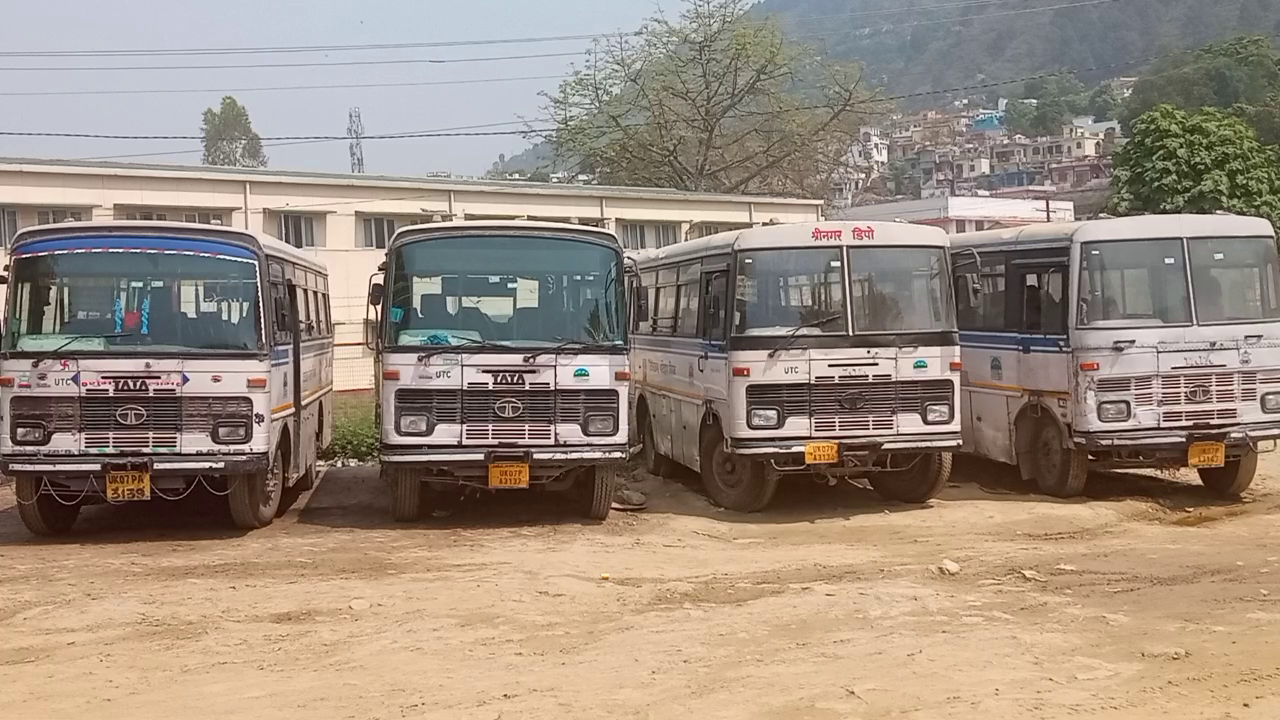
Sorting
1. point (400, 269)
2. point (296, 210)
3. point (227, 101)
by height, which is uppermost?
point (227, 101)

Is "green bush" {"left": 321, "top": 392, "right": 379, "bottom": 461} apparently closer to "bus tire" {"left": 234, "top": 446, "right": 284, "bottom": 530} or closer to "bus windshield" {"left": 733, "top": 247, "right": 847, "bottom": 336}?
"bus tire" {"left": 234, "top": 446, "right": 284, "bottom": 530}

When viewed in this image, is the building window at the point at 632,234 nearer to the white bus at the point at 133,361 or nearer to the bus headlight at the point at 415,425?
the bus headlight at the point at 415,425

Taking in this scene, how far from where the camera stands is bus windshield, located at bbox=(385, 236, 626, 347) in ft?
39.8

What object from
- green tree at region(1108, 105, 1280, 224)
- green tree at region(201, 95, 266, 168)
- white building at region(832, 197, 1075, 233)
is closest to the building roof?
green tree at region(1108, 105, 1280, 224)

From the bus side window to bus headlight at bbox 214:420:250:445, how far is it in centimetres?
459

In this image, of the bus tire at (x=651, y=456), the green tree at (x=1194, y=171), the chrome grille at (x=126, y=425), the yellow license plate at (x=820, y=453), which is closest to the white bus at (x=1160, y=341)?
the yellow license plate at (x=820, y=453)

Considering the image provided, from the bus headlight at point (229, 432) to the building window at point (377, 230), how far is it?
87.4 feet

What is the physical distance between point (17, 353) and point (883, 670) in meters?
7.76

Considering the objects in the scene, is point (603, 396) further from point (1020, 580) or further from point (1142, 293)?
point (1142, 293)

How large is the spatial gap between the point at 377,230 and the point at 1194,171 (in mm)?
21631

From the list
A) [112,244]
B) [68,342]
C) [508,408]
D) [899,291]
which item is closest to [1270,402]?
[899,291]

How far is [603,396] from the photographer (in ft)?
40.2

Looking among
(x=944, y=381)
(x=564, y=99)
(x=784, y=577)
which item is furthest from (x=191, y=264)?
(x=564, y=99)

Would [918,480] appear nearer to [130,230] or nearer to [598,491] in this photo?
[598,491]
